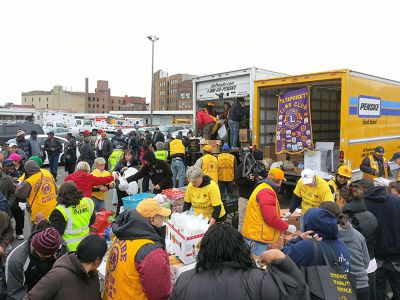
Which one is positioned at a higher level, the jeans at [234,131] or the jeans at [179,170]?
the jeans at [234,131]

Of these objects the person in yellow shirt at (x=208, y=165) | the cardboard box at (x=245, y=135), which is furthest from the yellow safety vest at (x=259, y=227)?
the cardboard box at (x=245, y=135)

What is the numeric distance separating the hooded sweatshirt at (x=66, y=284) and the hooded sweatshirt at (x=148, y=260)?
0.35 m

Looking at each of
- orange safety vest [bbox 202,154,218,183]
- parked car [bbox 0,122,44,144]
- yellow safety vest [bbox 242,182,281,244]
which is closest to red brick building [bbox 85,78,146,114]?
parked car [bbox 0,122,44,144]

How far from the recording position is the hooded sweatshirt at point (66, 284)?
227 centimetres

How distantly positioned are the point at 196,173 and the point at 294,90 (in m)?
4.63

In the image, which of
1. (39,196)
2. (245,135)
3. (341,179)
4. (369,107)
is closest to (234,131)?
(245,135)

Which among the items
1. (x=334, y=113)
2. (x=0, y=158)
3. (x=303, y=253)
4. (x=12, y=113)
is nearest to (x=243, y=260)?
(x=303, y=253)

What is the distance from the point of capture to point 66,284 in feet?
7.66

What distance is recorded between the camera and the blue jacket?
8.52 ft

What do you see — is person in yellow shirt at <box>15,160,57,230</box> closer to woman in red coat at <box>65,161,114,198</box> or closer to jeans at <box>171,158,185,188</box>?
woman in red coat at <box>65,161,114,198</box>

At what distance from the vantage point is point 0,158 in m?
6.57

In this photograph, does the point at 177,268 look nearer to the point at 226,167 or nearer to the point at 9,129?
the point at 226,167

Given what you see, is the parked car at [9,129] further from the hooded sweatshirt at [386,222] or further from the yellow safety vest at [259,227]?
the hooded sweatshirt at [386,222]

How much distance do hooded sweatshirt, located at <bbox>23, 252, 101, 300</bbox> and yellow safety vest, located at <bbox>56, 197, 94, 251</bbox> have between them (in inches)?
58.5
